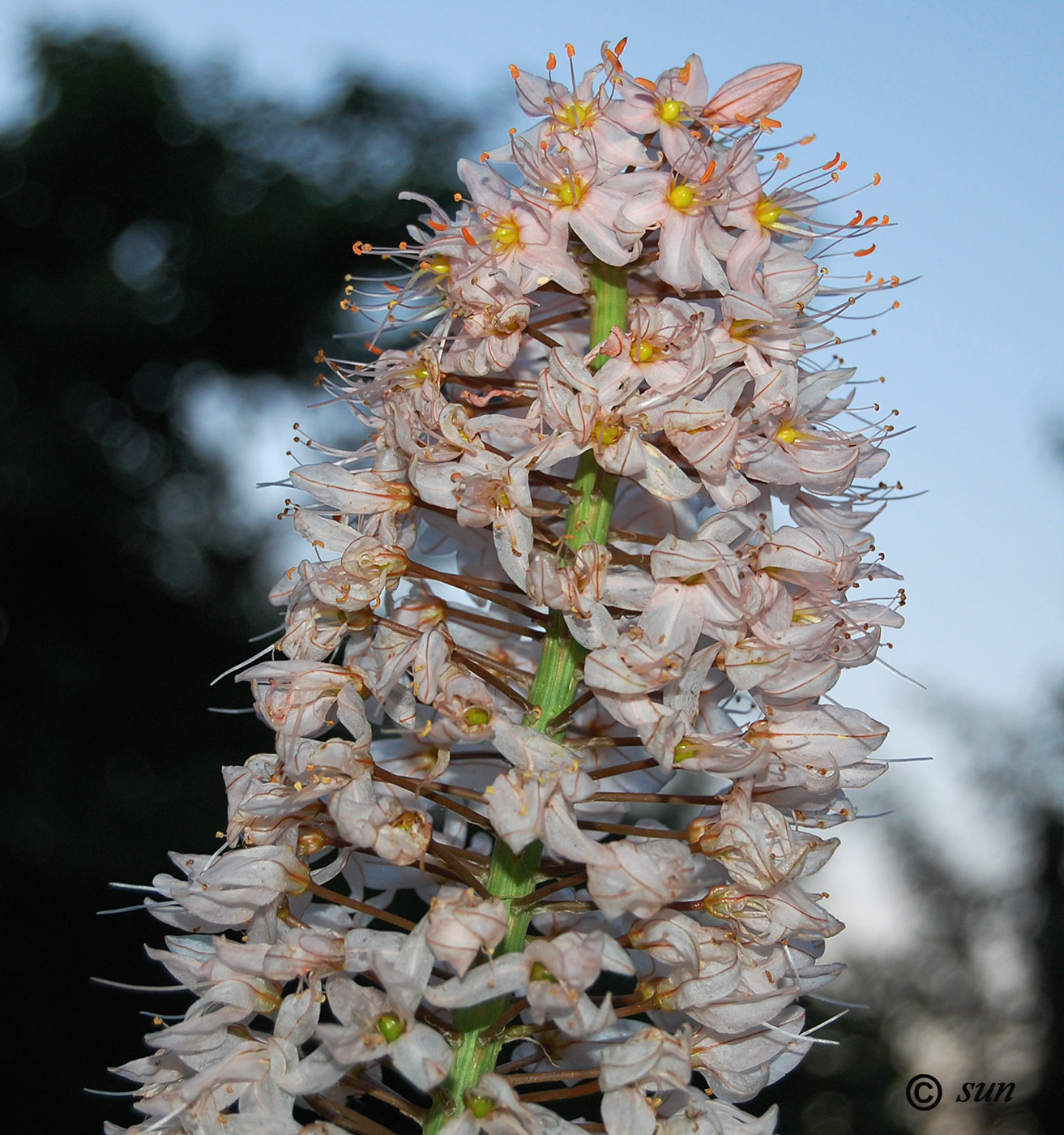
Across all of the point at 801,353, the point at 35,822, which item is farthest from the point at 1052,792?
the point at 801,353

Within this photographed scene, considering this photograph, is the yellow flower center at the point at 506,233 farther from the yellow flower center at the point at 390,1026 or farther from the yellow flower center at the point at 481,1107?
the yellow flower center at the point at 481,1107

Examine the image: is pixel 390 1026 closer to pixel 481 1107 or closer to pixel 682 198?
pixel 481 1107

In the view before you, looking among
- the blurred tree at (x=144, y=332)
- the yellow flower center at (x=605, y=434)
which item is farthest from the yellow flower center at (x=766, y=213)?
the blurred tree at (x=144, y=332)

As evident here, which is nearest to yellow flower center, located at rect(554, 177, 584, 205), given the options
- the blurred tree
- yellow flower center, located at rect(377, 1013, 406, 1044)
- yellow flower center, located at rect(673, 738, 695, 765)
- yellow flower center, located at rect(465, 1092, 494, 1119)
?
yellow flower center, located at rect(673, 738, 695, 765)

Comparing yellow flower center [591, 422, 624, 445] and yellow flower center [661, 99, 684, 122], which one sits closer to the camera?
yellow flower center [591, 422, 624, 445]

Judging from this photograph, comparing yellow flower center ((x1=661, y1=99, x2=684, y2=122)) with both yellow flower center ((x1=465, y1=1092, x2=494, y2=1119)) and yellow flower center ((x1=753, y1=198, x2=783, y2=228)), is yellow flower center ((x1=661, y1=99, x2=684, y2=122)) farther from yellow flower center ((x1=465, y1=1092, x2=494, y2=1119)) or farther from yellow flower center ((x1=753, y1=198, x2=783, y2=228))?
yellow flower center ((x1=465, y1=1092, x2=494, y2=1119))

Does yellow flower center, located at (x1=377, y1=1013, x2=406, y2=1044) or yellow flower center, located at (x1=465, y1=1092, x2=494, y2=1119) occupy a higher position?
yellow flower center, located at (x1=377, y1=1013, x2=406, y2=1044)
